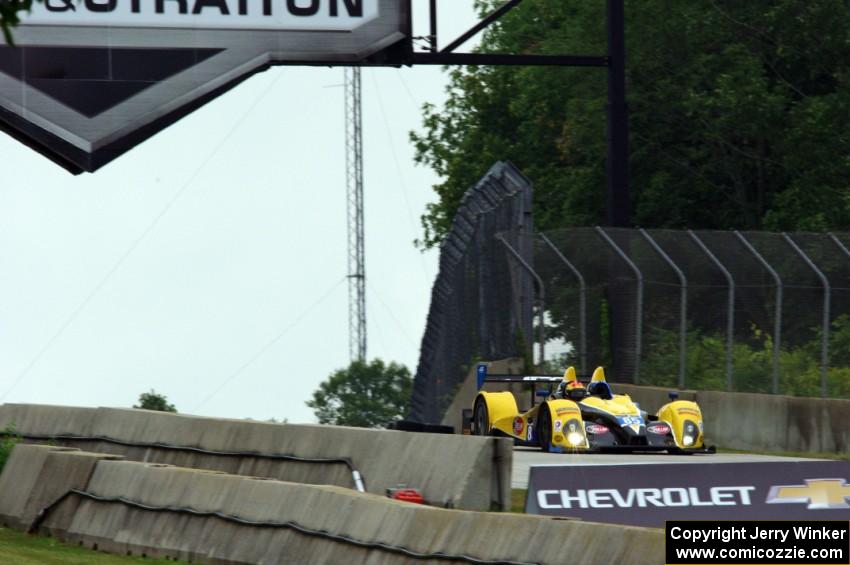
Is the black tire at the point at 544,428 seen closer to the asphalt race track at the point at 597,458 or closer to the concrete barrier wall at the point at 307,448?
the asphalt race track at the point at 597,458

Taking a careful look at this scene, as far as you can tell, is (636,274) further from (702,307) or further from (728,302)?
(728,302)

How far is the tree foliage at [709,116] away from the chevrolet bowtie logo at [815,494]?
28.3m

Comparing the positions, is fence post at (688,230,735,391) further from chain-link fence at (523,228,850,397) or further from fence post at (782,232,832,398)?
fence post at (782,232,832,398)

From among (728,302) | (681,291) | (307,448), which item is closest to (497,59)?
(681,291)

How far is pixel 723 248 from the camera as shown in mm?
23281

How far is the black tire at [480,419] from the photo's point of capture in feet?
70.5

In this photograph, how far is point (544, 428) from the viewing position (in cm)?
2038

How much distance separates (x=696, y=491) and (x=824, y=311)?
36.2ft

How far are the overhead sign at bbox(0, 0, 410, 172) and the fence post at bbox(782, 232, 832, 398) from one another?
27.1ft

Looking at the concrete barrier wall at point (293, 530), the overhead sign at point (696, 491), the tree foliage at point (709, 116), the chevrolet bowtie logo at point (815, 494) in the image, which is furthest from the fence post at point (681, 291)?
the tree foliage at point (709, 116)

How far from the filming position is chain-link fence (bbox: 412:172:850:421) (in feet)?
73.9

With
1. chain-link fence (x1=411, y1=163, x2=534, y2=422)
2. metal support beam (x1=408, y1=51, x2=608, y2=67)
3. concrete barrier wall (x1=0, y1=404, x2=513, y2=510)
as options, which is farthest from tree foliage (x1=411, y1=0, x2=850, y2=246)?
concrete barrier wall (x1=0, y1=404, x2=513, y2=510)

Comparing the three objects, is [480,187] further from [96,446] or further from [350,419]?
[350,419]

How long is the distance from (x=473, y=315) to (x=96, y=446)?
649 cm
